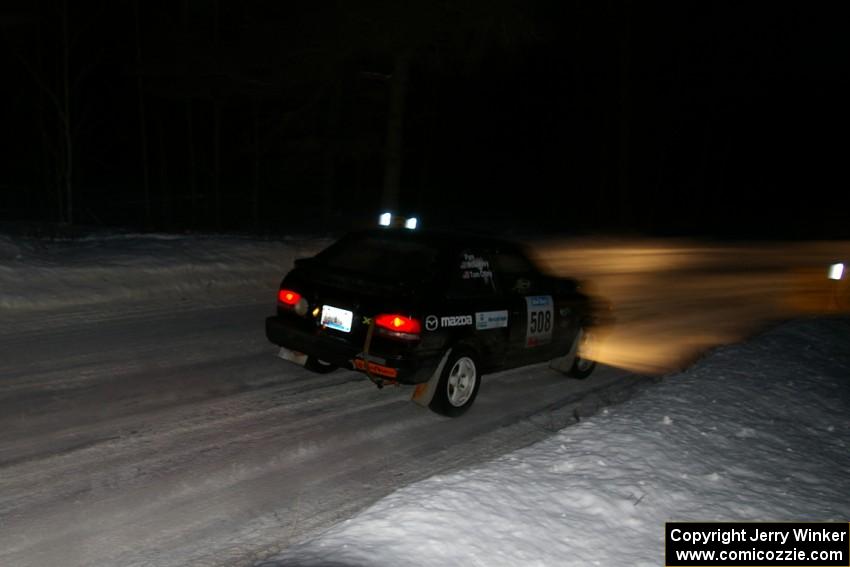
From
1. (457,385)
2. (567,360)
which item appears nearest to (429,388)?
(457,385)

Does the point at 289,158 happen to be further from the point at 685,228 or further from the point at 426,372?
the point at 685,228

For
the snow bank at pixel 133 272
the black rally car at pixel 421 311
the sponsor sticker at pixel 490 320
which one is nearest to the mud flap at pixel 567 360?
the black rally car at pixel 421 311

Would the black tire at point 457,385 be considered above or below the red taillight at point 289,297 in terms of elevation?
below

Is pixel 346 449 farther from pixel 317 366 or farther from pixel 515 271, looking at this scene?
pixel 515 271

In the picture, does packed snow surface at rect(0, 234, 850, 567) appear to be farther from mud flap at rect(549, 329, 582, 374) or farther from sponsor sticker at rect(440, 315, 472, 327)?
sponsor sticker at rect(440, 315, 472, 327)

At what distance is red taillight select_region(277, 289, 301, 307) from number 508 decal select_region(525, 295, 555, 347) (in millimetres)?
2278

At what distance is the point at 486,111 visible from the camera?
53438mm

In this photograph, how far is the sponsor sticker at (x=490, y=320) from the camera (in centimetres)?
670

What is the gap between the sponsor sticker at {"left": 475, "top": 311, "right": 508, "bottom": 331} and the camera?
6.70 metres

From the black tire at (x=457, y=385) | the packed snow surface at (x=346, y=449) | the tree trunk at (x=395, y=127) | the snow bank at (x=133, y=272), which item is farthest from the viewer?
the tree trunk at (x=395, y=127)

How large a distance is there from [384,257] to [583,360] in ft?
9.34

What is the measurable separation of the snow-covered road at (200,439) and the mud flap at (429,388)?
0.17m

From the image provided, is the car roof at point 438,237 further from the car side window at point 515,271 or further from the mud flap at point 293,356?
the mud flap at point 293,356

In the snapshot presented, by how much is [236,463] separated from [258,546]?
1.15 meters
